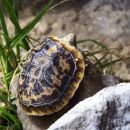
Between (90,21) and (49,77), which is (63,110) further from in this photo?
(90,21)

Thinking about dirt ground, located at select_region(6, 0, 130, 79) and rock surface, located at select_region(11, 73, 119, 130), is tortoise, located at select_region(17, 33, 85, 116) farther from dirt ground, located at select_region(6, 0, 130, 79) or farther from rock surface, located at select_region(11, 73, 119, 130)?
dirt ground, located at select_region(6, 0, 130, 79)

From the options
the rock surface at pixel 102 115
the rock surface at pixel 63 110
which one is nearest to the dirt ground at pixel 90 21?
the rock surface at pixel 63 110

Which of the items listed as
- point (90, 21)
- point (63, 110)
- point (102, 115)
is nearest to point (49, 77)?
point (63, 110)

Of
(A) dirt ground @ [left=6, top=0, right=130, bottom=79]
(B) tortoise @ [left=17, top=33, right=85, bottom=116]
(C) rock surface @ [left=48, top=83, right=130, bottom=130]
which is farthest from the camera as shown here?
(A) dirt ground @ [left=6, top=0, right=130, bottom=79]

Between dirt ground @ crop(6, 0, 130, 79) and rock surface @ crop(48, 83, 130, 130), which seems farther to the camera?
dirt ground @ crop(6, 0, 130, 79)

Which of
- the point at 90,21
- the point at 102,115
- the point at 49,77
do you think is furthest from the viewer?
the point at 90,21

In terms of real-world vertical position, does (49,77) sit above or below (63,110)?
above

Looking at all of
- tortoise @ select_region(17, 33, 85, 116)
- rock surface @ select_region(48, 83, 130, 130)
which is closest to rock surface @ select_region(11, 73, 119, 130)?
tortoise @ select_region(17, 33, 85, 116)
